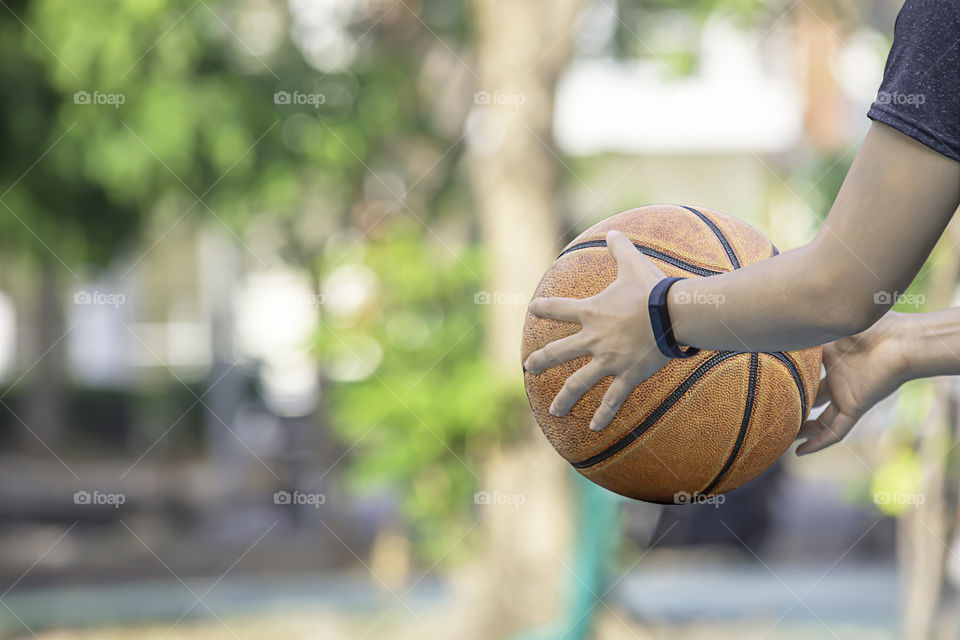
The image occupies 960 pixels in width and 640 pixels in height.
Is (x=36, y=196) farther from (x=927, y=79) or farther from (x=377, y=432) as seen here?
(x=927, y=79)

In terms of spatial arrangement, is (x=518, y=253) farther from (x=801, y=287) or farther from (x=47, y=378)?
(x=47, y=378)

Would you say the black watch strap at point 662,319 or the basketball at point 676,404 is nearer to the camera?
the black watch strap at point 662,319

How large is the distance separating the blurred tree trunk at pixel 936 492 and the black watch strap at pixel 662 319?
353cm

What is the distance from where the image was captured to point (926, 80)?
165cm

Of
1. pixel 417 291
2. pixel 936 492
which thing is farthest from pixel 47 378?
pixel 936 492

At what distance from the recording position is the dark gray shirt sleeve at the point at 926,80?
161 centimetres

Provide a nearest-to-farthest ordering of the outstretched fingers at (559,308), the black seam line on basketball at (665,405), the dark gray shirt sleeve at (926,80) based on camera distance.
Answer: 1. the dark gray shirt sleeve at (926,80)
2. the outstretched fingers at (559,308)
3. the black seam line on basketball at (665,405)

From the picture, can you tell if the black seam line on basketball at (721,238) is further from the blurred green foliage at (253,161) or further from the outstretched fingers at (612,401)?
the blurred green foliage at (253,161)

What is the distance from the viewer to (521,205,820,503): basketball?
2211mm

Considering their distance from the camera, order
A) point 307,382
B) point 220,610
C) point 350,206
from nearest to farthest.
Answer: point 220,610 < point 350,206 < point 307,382

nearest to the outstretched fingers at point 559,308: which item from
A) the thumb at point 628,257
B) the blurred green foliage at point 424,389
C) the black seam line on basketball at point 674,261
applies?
the thumb at point 628,257

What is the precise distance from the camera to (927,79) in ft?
5.41

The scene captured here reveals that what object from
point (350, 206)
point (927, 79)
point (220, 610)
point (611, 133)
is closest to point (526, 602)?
point (220, 610)

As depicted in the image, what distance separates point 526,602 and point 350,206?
3915mm
